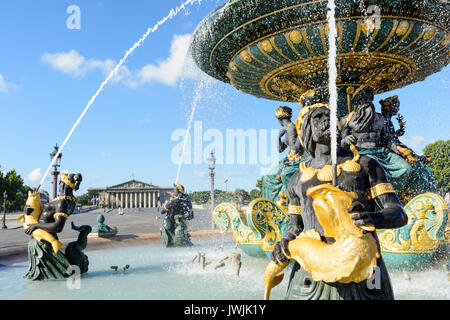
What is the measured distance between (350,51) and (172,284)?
190 inches

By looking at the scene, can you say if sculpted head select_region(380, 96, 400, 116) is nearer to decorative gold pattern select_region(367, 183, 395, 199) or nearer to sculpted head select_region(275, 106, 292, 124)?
sculpted head select_region(275, 106, 292, 124)

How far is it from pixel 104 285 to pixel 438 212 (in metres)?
5.37

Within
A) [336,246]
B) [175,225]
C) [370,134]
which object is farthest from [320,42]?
[175,225]

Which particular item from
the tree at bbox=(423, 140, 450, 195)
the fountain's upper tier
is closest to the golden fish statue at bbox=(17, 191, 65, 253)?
the fountain's upper tier

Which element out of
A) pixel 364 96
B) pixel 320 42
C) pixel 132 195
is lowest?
pixel 132 195

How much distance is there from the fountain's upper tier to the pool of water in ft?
12.2

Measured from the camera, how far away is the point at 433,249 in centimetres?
561

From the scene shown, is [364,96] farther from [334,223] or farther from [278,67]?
[334,223]

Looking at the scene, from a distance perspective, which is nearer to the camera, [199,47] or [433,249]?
[433,249]

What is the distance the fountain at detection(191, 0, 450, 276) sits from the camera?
5.26 metres

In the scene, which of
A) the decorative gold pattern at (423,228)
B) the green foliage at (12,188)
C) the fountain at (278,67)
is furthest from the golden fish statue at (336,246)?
the green foliage at (12,188)

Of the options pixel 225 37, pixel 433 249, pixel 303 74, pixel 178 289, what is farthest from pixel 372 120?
pixel 178 289

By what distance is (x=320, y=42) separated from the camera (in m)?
5.75
